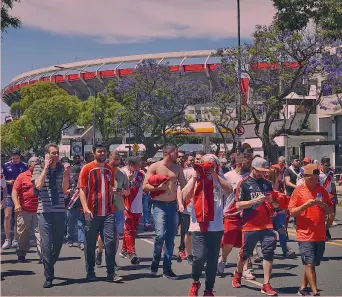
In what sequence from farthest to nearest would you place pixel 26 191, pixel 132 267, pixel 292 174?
pixel 292 174 → pixel 26 191 → pixel 132 267

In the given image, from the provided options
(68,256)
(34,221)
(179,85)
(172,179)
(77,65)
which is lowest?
(68,256)

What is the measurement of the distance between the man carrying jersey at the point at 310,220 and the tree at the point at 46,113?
53.7 metres

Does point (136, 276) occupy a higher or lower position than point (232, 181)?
lower

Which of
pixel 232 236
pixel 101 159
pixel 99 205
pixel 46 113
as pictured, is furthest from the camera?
pixel 46 113

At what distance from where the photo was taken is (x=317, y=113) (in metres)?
46.2

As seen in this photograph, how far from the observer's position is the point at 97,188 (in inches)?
323

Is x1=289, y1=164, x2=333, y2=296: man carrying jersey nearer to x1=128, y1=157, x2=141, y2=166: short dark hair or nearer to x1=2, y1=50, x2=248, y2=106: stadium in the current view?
x1=128, y1=157, x2=141, y2=166: short dark hair

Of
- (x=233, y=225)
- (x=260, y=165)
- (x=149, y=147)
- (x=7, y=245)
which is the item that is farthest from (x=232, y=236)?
(x=149, y=147)

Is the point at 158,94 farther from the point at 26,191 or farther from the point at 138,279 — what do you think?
the point at 138,279

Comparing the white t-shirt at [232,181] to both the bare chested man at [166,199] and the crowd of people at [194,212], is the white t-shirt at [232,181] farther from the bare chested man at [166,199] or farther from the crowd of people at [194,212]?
the bare chested man at [166,199]

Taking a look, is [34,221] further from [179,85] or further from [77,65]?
[77,65]

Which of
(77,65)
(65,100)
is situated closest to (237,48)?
(65,100)

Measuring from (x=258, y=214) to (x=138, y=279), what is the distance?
2.03 metres

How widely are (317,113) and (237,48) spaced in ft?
67.7
